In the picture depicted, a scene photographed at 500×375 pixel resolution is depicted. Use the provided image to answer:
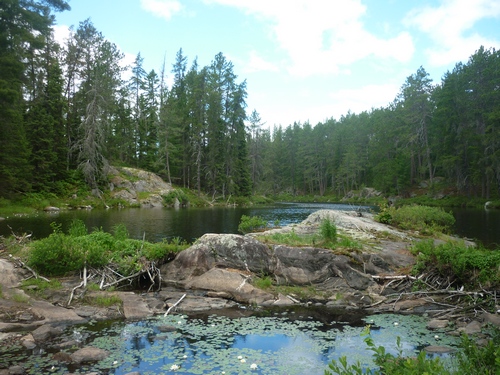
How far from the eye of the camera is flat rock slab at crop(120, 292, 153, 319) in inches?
363

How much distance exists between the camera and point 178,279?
12289mm

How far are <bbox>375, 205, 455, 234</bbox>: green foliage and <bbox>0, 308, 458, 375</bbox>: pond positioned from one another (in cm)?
1223

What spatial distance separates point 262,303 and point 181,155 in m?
52.4

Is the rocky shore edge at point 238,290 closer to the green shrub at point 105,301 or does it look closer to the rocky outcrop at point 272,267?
the rocky outcrop at point 272,267

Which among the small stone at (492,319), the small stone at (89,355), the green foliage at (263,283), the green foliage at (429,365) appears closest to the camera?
the green foliage at (429,365)

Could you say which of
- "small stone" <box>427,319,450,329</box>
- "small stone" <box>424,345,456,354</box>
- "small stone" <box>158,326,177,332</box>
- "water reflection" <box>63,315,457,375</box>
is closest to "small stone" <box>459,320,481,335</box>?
"water reflection" <box>63,315,457,375</box>

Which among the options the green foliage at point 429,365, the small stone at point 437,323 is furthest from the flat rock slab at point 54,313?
the small stone at point 437,323

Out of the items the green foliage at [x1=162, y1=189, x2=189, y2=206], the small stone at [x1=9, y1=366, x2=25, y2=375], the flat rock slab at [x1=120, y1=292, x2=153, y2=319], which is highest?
the green foliage at [x1=162, y1=189, x2=189, y2=206]

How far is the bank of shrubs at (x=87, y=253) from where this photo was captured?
11328 millimetres

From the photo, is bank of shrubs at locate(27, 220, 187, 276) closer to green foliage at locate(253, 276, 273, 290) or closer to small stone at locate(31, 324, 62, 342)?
green foliage at locate(253, 276, 273, 290)

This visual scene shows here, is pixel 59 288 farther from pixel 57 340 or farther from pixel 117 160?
pixel 117 160

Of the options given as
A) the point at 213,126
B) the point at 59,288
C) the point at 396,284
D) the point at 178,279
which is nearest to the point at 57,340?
the point at 59,288

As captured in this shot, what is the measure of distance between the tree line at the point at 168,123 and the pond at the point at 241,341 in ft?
80.7

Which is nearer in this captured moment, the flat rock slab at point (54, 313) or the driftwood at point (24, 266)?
the flat rock slab at point (54, 313)
